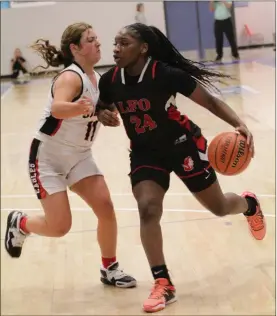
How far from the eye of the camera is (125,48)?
2.30 meters

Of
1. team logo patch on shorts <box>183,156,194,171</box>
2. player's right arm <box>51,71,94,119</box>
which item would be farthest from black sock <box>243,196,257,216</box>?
player's right arm <box>51,71,94,119</box>

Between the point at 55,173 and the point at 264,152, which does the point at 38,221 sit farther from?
the point at 264,152

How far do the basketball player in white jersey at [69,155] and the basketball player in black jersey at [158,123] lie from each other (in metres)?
0.13

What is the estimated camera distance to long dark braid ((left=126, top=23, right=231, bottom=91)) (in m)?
2.37

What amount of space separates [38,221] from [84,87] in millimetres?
1129

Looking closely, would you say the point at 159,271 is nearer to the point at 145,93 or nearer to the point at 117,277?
the point at 117,277

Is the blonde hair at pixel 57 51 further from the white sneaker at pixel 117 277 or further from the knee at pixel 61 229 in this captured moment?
the white sneaker at pixel 117 277

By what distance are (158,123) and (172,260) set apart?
155cm

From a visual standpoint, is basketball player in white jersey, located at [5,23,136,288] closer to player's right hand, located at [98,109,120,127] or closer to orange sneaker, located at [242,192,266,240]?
player's right hand, located at [98,109,120,127]

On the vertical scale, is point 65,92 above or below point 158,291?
above

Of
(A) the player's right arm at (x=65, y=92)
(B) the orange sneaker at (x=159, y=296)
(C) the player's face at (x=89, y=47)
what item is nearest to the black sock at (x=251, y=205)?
(B) the orange sneaker at (x=159, y=296)

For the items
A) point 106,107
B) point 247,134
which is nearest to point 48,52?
point 106,107

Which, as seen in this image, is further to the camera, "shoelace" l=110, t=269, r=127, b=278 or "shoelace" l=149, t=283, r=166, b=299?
"shoelace" l=110, t=269, r=127, b=278

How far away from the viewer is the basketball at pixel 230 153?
7.78 feet
